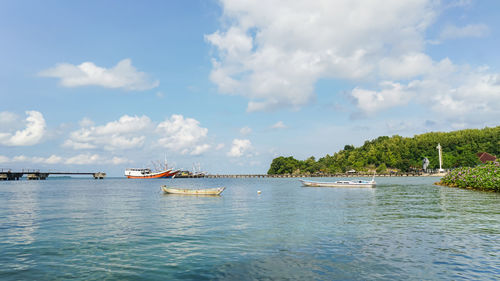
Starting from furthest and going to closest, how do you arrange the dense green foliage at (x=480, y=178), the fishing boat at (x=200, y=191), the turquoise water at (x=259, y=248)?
1. the fishing boat at (x=200, y=191)
2. the dense green foliage at (x=480, y=178)
3. the turquoise water at (x=259, y=248)

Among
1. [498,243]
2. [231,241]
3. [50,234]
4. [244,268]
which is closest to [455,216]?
[498,243]

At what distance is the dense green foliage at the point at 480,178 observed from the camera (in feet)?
174

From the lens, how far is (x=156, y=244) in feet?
65.4

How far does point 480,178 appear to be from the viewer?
58125mm

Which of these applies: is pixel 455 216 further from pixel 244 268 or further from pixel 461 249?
pixel 244 268

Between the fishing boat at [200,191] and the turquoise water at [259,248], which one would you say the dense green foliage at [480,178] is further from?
the fishing boat at [200,191]

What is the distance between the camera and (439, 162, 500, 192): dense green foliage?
53031 millimetres

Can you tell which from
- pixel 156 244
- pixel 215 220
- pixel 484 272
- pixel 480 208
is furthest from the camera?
pixel 480 208

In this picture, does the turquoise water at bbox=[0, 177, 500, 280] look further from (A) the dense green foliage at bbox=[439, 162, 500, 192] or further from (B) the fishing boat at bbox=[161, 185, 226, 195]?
(B) the fishing boat at bbox=[161, 185, 226, 195]

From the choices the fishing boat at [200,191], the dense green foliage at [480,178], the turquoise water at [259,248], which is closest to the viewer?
the turquoise water at [259,248]

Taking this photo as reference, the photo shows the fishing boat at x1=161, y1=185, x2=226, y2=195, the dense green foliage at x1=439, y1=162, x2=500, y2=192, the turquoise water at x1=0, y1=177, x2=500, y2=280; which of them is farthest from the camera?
the fishing boat at x1=161, y1=185, x2=226, y2=195

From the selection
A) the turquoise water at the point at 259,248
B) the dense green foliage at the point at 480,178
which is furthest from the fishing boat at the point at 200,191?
the dense green foliage at the point at 480,178

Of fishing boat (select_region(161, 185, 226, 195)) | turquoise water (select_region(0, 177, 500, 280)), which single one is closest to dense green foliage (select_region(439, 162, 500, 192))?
turquoise water (select_region(0, 177, 500, 280))

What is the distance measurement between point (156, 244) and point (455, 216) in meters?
25.4
